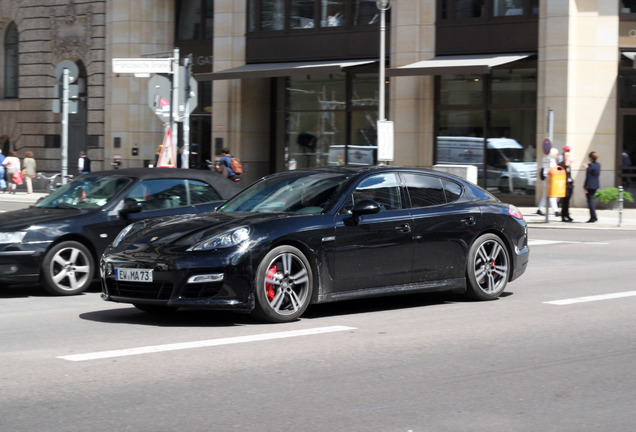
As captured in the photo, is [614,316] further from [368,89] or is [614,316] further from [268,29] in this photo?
[268,29]

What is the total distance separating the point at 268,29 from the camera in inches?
1411

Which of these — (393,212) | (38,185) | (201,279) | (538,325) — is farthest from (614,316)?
(38,185)

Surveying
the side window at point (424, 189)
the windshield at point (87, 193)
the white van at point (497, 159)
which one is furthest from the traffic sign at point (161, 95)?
the white van at point (497, 159)

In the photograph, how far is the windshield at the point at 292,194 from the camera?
378 inches

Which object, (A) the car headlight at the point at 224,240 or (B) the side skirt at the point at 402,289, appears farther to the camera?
(B) the side skirt at the point at 402,289

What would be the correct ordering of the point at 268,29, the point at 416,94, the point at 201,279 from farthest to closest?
the point at 268,29, the point at 416,94, the point at 201,279

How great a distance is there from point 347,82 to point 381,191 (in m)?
24.4

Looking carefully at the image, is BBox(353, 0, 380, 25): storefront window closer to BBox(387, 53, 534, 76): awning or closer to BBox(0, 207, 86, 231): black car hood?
BBox(387, 53, 534, 76): awning

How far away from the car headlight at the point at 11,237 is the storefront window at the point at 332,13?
2391cm

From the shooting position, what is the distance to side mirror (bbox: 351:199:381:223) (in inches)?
370

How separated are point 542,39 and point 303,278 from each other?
22185 mm

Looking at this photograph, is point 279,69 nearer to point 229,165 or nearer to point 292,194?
point 229,165

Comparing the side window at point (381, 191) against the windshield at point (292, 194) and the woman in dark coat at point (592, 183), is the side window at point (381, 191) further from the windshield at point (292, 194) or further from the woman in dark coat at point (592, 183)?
the woman in dark coat at point (592, 183)

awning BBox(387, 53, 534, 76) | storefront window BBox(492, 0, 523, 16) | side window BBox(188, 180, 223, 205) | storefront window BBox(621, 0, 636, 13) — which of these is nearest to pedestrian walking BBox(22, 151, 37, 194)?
awning BBox(387, 53, 534, 76)
